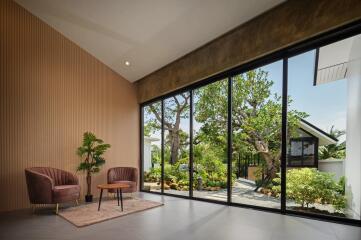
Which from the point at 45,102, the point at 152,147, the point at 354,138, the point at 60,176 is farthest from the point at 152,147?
the point at 354,138

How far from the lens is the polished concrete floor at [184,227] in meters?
3.50

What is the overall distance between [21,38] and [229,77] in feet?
15.8

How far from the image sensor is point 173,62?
6605 mm

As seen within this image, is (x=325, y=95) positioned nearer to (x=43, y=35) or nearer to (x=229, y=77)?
(x=229, y=77)

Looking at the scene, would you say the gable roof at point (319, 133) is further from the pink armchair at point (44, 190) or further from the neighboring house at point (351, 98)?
the pink armchair at point (44, 190)

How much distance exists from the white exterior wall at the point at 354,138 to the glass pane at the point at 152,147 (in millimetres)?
4751

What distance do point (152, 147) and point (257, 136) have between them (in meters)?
3.58

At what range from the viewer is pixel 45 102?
597 centimetres

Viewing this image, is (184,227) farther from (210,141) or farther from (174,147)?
(174,147)

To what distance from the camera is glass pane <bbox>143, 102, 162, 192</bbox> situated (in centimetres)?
749

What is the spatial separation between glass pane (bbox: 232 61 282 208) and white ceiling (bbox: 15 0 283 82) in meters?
1.26

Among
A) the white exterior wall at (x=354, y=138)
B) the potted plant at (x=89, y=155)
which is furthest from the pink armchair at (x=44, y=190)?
the white exterior wall at (x=354, y=138)

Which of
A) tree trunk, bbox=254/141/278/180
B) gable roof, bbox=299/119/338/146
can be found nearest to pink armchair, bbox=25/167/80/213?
tree trunk, bbox=254/141/278/180

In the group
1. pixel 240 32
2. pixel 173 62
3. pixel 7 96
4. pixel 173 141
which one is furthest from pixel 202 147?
pixel 7 96
